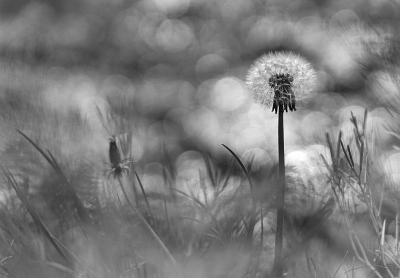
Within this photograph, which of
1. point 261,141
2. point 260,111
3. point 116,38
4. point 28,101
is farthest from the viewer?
point 116,38

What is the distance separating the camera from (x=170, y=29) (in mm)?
1593

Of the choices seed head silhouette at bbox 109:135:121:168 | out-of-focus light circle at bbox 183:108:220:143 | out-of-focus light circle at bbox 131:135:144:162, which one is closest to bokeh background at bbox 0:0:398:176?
out-of-focus light circle at bbox 183:108:220:143

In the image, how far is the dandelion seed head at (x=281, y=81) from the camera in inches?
9.9

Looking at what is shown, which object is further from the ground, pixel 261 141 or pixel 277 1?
pixel 277 1

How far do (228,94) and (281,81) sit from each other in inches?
47.0

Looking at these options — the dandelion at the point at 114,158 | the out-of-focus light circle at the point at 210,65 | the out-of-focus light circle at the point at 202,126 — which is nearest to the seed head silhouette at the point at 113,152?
the dandelion at the point at 114,158

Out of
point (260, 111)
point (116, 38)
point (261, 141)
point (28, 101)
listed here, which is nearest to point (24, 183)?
point (28, 101)

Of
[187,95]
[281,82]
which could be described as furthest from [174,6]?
[281,82]

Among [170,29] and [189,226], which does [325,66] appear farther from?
[189,226]

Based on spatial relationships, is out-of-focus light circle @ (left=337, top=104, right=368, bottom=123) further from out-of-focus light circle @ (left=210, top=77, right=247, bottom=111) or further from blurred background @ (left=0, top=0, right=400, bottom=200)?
out-of-focus light circle @ (left=210, top=77, right=247, bottom=111)

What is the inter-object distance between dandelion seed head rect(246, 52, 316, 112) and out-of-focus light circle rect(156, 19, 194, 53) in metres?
1.28

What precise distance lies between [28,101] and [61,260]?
85mm

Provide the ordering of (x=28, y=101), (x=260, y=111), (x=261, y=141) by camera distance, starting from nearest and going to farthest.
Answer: (x=28, y=101)
(x=261, y=141)
(x=260, y=111)

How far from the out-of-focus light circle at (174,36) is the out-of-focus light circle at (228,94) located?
193 mm
